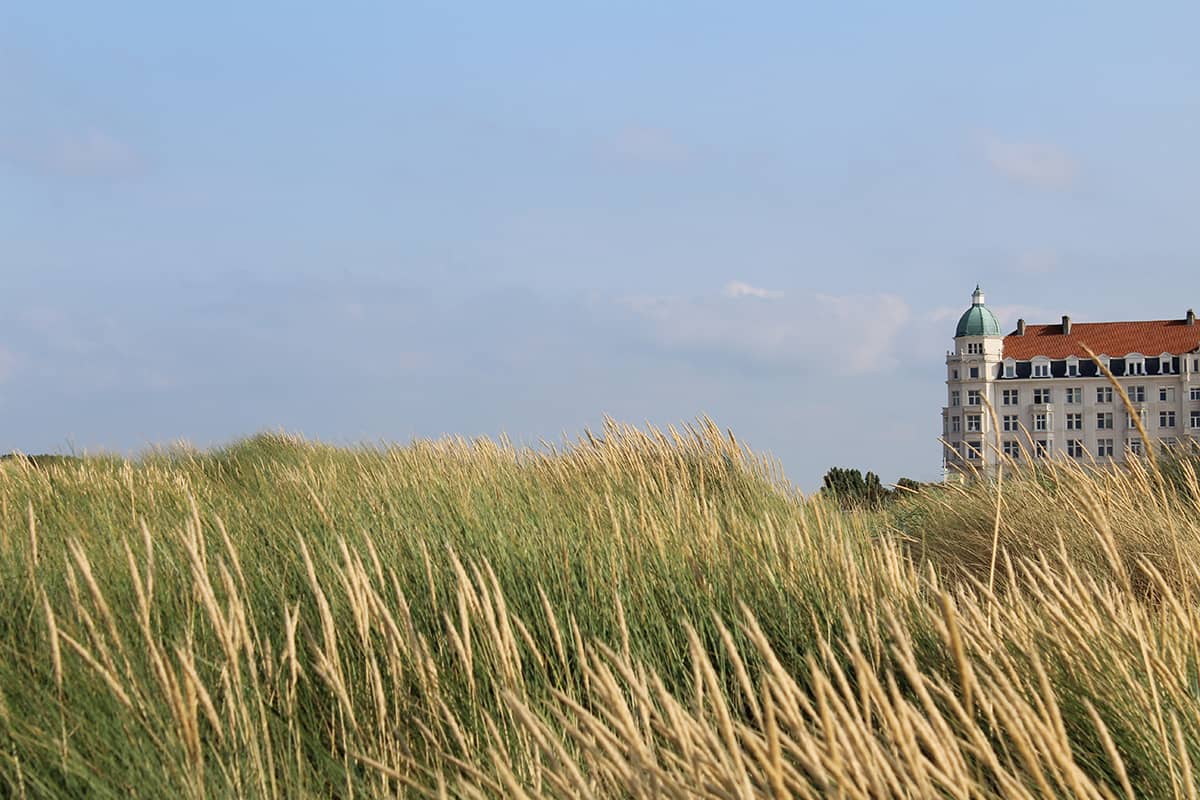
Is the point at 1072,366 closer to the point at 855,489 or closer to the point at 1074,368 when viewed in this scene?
the point at 1074,368

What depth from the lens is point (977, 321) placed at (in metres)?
65.7

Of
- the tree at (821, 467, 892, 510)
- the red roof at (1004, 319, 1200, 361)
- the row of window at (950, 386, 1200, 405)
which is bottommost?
the tree at (821, 467, 892, 510)

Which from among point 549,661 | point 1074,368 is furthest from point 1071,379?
point 549,661

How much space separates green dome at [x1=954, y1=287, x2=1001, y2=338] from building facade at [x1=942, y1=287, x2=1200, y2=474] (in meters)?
0.06

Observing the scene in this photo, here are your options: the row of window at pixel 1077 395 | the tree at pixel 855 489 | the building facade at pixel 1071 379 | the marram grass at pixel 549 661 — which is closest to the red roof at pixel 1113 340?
the building facade at pixel 1071 379

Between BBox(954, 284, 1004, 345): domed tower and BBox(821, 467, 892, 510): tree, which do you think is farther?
BBox(954, 284, 1004, 345): domed tower

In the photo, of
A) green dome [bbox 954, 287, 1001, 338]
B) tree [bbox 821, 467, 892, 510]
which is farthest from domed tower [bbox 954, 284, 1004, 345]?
tree [bbox 821, 467, 892, 510]

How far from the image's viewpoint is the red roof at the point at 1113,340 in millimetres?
60375

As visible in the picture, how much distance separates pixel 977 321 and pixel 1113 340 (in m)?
7.60

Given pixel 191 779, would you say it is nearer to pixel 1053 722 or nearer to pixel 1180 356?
pixel 1053 722

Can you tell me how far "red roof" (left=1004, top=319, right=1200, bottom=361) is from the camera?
198 feet

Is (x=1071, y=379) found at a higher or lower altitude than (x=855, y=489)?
higher

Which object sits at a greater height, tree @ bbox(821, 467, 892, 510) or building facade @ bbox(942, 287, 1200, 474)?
building facade @ bbox(942, 287, 1200, 474)

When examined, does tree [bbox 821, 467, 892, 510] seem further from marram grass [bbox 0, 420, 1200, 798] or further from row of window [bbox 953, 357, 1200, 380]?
row of window [bbox 953, 357, 1200, 380]
